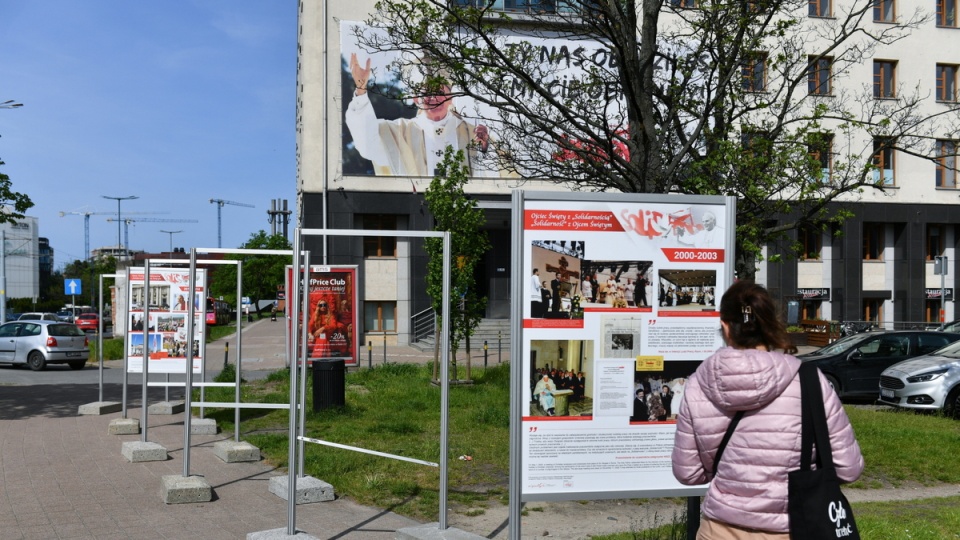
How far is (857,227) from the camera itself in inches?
1651

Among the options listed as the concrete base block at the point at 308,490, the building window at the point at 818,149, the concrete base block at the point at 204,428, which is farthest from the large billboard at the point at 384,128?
the concrete base block at the point at 308,490

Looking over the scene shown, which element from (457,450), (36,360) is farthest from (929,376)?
(36,360)

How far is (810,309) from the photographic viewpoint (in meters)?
42.9

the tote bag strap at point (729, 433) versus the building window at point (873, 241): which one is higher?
the building window at point (873, 241)

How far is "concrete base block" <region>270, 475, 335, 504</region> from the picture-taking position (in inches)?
336

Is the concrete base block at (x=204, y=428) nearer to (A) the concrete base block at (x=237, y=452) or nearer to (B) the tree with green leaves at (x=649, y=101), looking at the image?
(A) the concrete base block at (x=237, y=452)

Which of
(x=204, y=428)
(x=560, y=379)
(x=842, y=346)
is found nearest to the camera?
(x=560, y=379)

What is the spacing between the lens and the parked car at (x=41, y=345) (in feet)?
96.7

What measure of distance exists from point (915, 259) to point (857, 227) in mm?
3714

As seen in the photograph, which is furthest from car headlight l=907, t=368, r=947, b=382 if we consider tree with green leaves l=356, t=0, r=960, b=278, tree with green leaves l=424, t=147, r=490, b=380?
tree with green leaves l=424, t=147, r=490, b=380

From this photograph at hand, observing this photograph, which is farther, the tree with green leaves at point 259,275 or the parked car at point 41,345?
the tree with green leaves at point 259,275

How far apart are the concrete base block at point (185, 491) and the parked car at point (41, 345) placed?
23507 millimetres

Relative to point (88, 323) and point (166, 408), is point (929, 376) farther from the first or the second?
point (88, 323)

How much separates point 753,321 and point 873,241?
44026 millimetres
